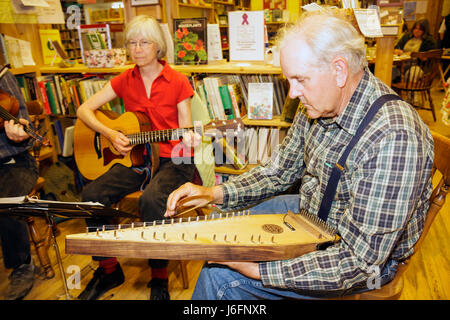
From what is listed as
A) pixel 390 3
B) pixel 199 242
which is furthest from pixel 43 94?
pixel 390 3

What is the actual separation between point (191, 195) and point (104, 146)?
3.32ft

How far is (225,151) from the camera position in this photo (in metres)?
2.35

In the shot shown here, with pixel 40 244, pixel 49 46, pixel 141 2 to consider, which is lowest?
pixel 40 244

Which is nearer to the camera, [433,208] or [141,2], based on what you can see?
[433,208]

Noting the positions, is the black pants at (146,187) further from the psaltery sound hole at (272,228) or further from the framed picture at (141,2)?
the framed picture at (141,2)

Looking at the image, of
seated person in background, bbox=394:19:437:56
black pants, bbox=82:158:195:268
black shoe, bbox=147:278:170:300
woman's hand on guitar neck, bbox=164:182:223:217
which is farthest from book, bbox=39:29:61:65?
seated person in background, bbox=394:19:437:56

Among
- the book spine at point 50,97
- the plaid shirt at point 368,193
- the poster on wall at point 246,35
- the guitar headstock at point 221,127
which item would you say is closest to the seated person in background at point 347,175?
the plaid shirt at point 368,193

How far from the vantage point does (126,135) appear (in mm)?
1970

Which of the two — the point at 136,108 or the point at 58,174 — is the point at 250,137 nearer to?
the point at 136,108

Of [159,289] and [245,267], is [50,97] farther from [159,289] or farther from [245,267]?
[245,267]

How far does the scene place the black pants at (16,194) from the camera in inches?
71.1

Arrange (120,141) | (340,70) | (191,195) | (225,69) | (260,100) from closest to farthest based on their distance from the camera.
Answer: (340,70), (191,195), (120,141), (225,69), (260,100)

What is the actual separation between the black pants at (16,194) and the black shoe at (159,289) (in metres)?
0.79

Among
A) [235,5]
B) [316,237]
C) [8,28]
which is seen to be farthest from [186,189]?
[235,5]
